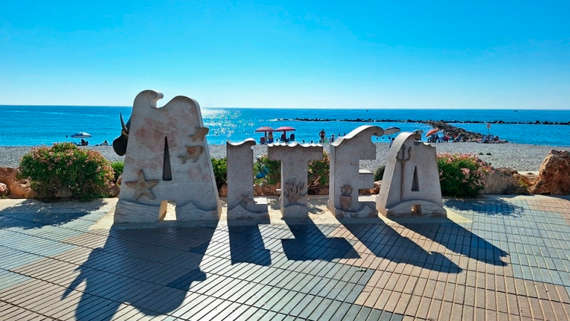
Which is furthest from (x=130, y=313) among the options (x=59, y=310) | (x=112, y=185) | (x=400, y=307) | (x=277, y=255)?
(x=112, y=185)

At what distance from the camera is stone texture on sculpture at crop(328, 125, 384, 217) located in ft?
28.6

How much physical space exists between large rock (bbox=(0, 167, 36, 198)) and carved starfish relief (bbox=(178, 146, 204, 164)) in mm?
5634

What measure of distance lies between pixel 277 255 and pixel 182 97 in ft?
14.3

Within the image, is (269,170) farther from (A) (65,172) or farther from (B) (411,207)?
(A) (65,172)

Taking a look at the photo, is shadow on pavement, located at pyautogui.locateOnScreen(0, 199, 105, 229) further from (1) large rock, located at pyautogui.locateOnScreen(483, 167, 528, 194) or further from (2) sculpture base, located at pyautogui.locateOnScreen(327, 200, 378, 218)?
(1) large rock, located at pyautogui.locateOnScreen(483, 167, 528, 194)

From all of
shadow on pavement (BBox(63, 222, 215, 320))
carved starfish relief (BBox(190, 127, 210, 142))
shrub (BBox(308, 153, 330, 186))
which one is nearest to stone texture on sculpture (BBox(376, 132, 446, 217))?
shrub (BBox(308, 153, 330, 186))

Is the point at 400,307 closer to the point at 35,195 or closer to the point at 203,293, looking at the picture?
the point at 203,293

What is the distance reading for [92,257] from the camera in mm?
6492

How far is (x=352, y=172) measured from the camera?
346 inches

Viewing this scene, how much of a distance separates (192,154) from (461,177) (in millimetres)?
8261

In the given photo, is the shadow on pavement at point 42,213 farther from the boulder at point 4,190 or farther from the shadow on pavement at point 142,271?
the shadow on pavement at point 142,271

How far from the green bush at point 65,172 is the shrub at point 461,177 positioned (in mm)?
10568

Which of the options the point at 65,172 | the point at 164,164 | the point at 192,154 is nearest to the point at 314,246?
the point at 192,154

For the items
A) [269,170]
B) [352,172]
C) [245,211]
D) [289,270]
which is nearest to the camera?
[289,270]
